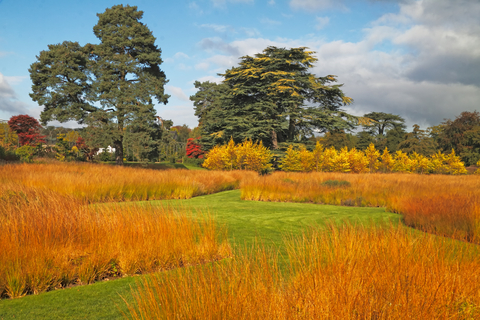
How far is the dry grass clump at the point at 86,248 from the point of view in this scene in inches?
118

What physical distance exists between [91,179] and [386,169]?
2506 cm

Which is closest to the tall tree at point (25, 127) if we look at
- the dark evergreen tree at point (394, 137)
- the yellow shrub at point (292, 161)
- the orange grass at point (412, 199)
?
the yellow shrub at point (292, 161)

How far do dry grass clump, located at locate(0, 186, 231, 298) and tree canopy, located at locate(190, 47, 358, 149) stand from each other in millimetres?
19859

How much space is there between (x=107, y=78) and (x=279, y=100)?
13.7 meters

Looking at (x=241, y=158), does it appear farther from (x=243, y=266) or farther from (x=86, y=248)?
(x=243, y=266)

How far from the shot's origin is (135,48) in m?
22.9

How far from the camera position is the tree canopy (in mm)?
23438

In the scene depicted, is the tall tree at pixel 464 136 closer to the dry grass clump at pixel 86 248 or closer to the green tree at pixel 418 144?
the green tree at pixel 418 144

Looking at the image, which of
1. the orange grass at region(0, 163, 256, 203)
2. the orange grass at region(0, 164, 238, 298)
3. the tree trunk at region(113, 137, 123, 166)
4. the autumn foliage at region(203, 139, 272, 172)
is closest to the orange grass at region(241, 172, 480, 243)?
the orange grass at region(0, 163, 256, 203)

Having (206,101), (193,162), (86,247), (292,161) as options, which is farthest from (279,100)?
(86,247)

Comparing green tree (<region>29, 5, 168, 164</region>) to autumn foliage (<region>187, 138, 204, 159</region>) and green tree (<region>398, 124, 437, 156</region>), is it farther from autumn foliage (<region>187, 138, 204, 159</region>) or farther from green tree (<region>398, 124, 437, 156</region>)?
green tree (<region>398, 124, 437, 156</region>)

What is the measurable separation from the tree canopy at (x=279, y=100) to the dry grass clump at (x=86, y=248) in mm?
19859

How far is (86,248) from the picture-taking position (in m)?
3.53

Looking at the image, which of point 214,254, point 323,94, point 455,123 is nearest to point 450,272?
point 214,254
